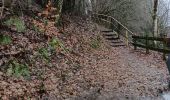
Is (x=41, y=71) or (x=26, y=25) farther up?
(x=26, y=25)

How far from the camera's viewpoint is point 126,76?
1379 cm

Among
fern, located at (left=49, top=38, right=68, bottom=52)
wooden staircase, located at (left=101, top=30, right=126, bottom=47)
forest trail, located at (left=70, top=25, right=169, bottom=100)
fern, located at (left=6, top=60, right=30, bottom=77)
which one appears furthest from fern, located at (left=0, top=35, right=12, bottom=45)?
wooden staircase, located at (left=101, top=30, right=126, bottom=47)

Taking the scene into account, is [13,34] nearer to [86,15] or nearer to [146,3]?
[86,15]

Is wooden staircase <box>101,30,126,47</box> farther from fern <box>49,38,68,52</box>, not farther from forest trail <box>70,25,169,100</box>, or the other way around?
fern <box>49,38,68,52</box>

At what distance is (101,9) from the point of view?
32.6m

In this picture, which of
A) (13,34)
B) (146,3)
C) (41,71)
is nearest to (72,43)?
(13,34)

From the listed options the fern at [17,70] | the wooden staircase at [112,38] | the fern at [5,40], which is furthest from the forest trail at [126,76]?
the wooden staircase at [112,38]

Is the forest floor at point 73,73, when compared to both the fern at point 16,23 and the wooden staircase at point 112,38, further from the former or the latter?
the wooden staircase at point 112,38

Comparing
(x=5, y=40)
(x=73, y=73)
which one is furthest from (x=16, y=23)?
(x=73, y=73)

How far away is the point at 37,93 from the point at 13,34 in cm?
394

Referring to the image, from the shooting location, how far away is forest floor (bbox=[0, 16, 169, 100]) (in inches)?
398

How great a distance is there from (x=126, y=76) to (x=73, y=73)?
2303 mm

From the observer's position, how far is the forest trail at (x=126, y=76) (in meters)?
10.9

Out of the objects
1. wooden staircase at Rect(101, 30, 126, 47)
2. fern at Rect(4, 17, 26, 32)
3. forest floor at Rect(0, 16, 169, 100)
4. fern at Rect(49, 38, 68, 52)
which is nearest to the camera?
forest floor at Rect(0, 16, 169, 100)
